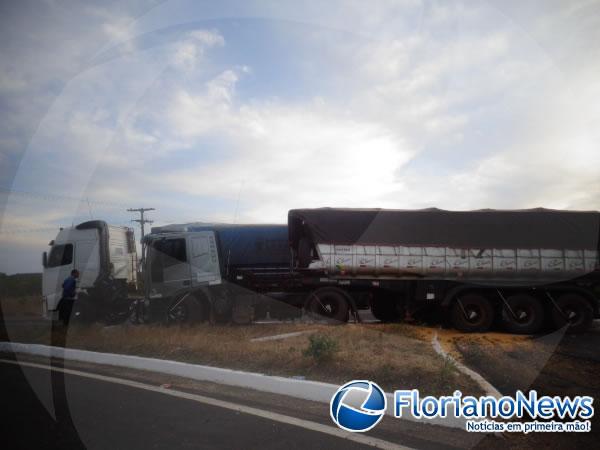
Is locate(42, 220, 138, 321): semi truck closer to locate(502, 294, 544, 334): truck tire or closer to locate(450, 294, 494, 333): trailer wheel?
locate(450, 294, 494, 333): trailer wheel

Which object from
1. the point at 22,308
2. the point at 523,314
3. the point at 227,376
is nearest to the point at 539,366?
the point at 523,314

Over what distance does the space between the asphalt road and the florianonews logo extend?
1.83 feet

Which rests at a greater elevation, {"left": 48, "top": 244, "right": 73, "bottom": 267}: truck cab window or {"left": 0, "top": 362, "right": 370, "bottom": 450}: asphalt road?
{"left": 48, "top": 244, "right": 73, "bottom": 267}: truck cab window

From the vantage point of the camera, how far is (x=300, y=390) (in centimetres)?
565

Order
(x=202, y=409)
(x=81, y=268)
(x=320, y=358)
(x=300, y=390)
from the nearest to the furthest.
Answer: (x=202, y=409) → (x=300, y=390) → (x=320, y=358) → (x=81, y=268)

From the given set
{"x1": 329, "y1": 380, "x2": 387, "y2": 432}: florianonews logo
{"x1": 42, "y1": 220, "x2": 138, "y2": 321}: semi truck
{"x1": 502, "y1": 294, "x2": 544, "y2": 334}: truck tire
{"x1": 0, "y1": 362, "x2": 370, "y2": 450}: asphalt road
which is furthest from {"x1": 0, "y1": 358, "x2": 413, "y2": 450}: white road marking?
{"x1": 502, "y1": 294, "x2": 544, "y2": 334}: truck tire

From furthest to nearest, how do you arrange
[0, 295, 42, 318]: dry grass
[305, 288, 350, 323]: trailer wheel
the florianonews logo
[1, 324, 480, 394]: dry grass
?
[0, 295, 42, 318]: dry grass, [305, 288, 350, 323]: trailer wheel, [1, 324, 480, 394]: dry grass, the florianonews logo

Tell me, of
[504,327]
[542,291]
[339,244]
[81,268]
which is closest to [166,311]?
[81,268]

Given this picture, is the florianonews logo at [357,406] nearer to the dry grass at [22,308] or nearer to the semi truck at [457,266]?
the semi truck at [457,266]

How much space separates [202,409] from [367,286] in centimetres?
678

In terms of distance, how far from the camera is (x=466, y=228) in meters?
11.0

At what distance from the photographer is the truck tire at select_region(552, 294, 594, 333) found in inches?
434

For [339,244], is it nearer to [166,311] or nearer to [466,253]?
[466,253]

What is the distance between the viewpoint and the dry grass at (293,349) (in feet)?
19.4
